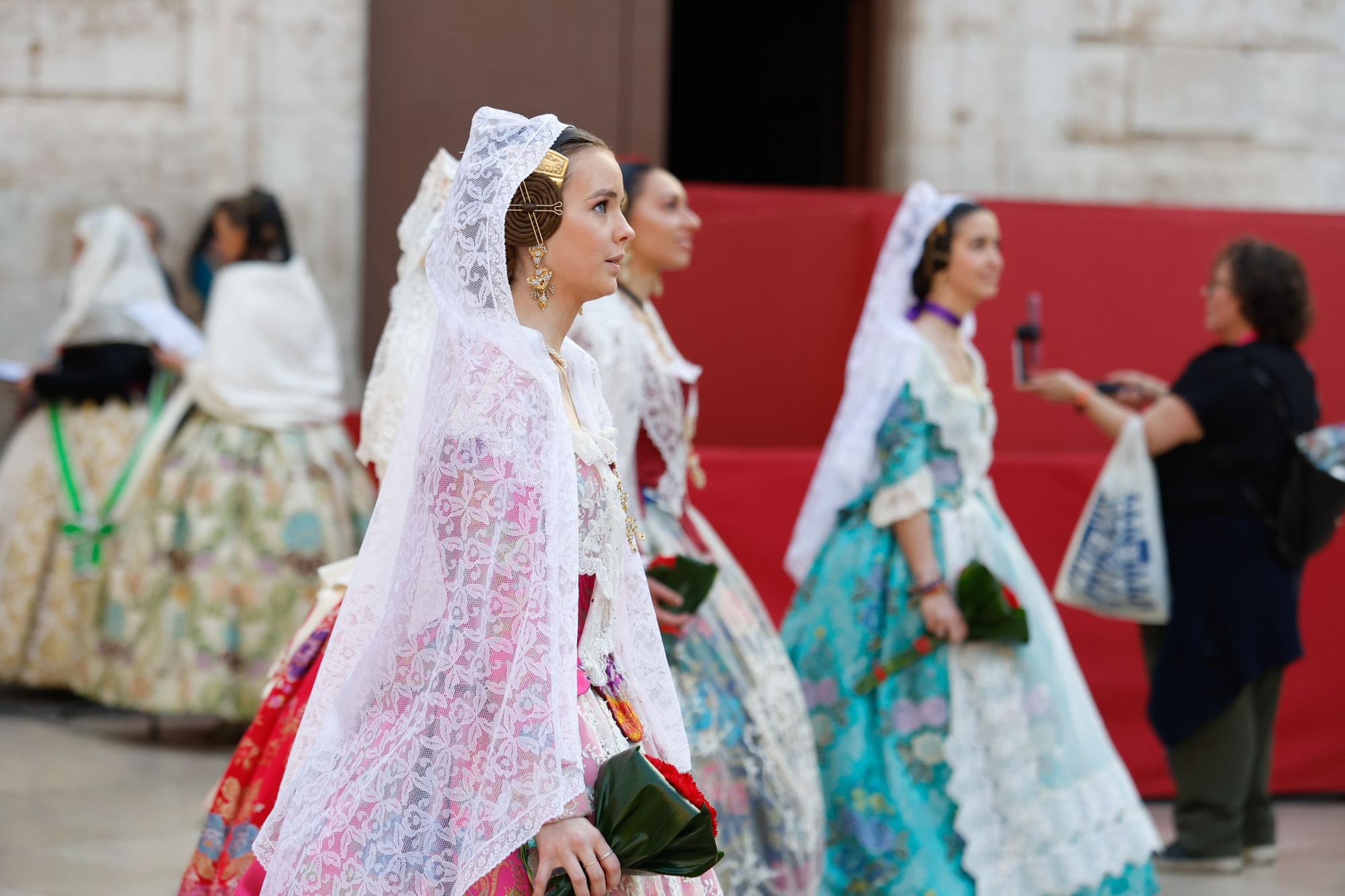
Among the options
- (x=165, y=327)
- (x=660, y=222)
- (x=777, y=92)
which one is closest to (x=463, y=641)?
(x=660, y=222)

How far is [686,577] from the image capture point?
3861mm

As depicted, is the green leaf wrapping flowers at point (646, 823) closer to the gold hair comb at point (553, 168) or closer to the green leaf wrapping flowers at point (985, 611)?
the gold hair comb at point (553, 168)

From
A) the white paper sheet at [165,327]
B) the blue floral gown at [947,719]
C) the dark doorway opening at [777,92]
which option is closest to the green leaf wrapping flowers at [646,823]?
the blue floral gown at [947,719]

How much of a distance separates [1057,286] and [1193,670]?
6.17 feet

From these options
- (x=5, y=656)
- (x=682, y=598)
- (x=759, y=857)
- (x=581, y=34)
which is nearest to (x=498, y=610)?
(x=682, y=598)

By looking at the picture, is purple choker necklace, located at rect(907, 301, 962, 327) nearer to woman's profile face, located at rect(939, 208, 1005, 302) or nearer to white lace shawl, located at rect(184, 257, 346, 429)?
woman's profile face, located at rect(939, 208, 1005, 302)

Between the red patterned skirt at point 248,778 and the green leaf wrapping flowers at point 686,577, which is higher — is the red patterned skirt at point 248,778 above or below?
below

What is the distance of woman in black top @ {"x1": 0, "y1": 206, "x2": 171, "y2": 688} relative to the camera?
6961 mm

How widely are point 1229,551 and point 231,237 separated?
3699mm

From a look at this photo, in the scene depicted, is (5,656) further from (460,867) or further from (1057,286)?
(460,867)

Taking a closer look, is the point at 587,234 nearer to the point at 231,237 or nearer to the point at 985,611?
the point at 985,611

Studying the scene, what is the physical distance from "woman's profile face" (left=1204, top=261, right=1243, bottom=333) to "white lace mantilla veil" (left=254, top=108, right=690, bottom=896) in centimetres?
339

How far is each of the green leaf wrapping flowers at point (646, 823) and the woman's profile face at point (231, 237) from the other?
4.64m

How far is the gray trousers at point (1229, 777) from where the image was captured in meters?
5.15
